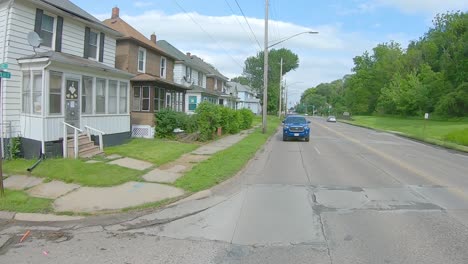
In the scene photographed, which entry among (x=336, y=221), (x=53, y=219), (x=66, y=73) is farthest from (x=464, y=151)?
(x=53, y=219)

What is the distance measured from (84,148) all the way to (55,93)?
2133 mm

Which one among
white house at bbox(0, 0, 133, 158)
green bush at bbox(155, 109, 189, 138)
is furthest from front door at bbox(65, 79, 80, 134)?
green bush at bbox(155, 109, 189, 138)

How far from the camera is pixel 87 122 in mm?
15680

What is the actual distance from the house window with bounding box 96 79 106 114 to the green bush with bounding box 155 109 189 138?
19.6ft

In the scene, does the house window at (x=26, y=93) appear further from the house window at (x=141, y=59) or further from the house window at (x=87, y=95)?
the house window at (x=141, y=59)

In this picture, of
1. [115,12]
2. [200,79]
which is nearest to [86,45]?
[115,12]

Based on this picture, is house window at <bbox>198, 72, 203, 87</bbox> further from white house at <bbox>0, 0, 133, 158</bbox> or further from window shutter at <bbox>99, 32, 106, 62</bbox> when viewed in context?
white house at <bbox>0, 0, 133, 158</bbox>

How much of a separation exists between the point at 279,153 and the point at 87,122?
8696 mm

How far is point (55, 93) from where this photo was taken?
1388 cm

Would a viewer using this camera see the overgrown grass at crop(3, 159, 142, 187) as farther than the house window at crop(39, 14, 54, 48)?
No

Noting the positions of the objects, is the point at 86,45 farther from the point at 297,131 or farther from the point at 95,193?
the point at 297,131

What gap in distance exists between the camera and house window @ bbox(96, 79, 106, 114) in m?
16.7

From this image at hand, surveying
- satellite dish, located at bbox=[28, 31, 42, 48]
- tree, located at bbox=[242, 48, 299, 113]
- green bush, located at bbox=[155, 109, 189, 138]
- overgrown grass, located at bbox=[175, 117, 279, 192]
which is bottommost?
overgrown grass, located at bbox=[175, 117, 279, 192]

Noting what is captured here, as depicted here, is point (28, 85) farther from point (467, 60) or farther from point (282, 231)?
point (467, 60)
